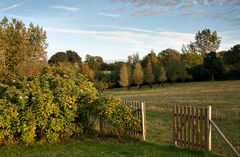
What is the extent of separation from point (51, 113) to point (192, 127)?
472 centimetres

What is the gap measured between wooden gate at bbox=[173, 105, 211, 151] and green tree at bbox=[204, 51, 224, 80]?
72.9 meters

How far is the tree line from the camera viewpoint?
33.9m

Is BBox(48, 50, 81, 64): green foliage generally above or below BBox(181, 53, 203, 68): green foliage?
above

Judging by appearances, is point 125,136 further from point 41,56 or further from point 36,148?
point 41,56

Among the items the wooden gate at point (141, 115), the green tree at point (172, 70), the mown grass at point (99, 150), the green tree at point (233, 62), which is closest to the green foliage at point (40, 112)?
the mown grass at point (99, 150)

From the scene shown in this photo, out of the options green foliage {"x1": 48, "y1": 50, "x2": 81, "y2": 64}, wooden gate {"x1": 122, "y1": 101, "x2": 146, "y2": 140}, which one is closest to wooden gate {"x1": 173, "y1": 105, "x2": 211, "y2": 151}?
wooden gate {"x1": 122, "y1": 101, "x2": 146, "y2": 140}

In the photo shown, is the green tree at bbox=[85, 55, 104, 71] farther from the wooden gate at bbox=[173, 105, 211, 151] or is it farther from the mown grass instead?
the wooden gate at bbox=[173, 105, 211, 151]

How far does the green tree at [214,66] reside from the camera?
81125mm

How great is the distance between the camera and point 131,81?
290ft

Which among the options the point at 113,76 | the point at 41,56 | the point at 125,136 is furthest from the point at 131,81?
the point at 125,136

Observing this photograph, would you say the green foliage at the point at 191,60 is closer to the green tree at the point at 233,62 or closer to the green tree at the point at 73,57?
the green tree at the point at 233,62

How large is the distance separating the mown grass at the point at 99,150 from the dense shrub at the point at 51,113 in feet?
1.64

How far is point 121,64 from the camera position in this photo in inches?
3971

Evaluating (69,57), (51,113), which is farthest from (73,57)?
(51,113)
